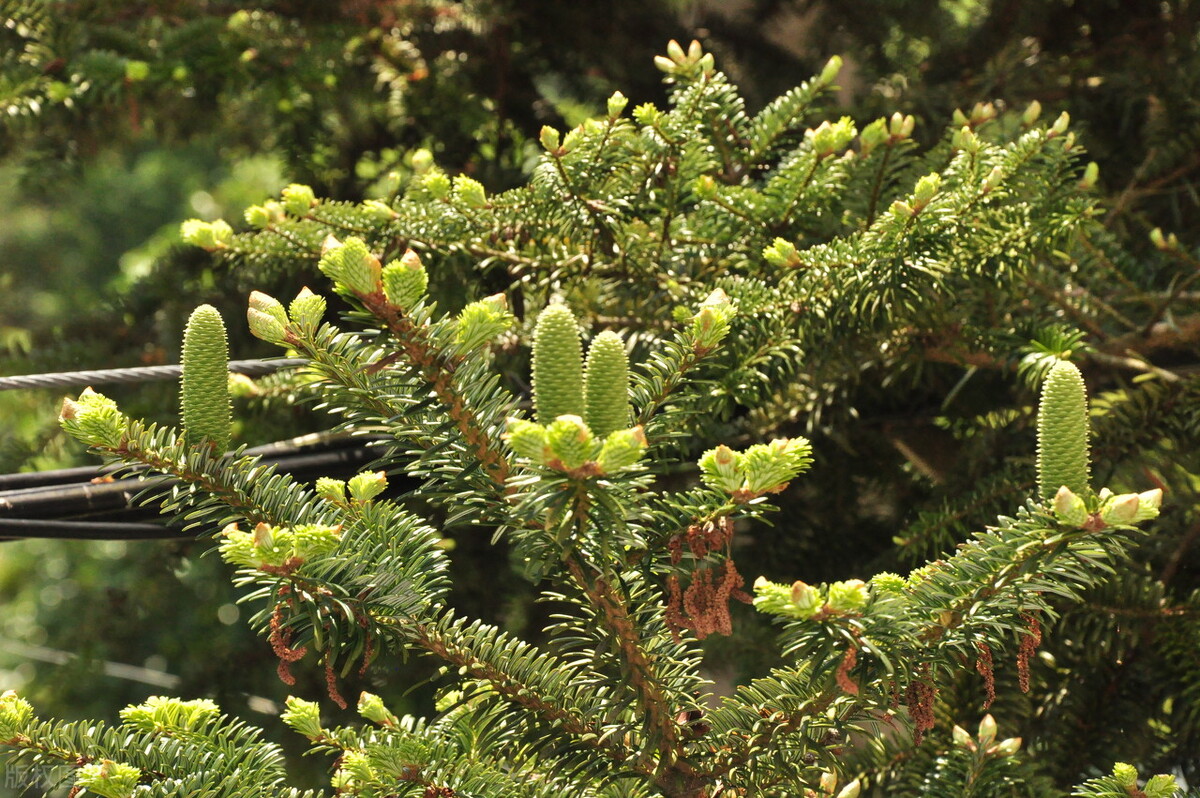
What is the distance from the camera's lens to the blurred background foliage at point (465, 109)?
1.39 meters

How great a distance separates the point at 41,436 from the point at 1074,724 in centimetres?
139

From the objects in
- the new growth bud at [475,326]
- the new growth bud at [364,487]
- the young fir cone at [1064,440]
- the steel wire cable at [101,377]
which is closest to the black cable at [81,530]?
the steel wire cable at [101,377]

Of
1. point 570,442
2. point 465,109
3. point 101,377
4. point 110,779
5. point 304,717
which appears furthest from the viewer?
point 465,109

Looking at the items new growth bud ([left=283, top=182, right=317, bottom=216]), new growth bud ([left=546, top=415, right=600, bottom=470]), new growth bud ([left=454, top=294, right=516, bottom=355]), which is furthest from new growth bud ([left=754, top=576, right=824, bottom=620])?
new growth bud ([left=283, top=182, right=317, bottom=216])

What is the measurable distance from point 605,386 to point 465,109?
109 centimetres

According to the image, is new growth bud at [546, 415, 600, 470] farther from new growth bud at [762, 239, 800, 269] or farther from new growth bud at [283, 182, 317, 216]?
new growth bud at [283, 182, 317, 216]

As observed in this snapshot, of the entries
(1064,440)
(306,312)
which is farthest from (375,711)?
(1064,440)

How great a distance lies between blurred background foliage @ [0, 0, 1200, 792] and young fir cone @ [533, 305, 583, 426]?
0.73 meters

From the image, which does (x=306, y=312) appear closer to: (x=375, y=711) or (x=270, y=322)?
(x=270, y=322)

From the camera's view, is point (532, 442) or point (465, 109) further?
point (465, 109)

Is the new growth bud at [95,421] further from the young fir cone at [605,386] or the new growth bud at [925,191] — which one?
the new growth bud at [925,191]

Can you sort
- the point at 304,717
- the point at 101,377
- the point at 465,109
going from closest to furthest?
the point at 304,717
the point at 101,377
the point at 465,109

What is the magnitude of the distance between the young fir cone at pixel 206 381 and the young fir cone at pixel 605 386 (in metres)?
0.25

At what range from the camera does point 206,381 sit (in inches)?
27.0
